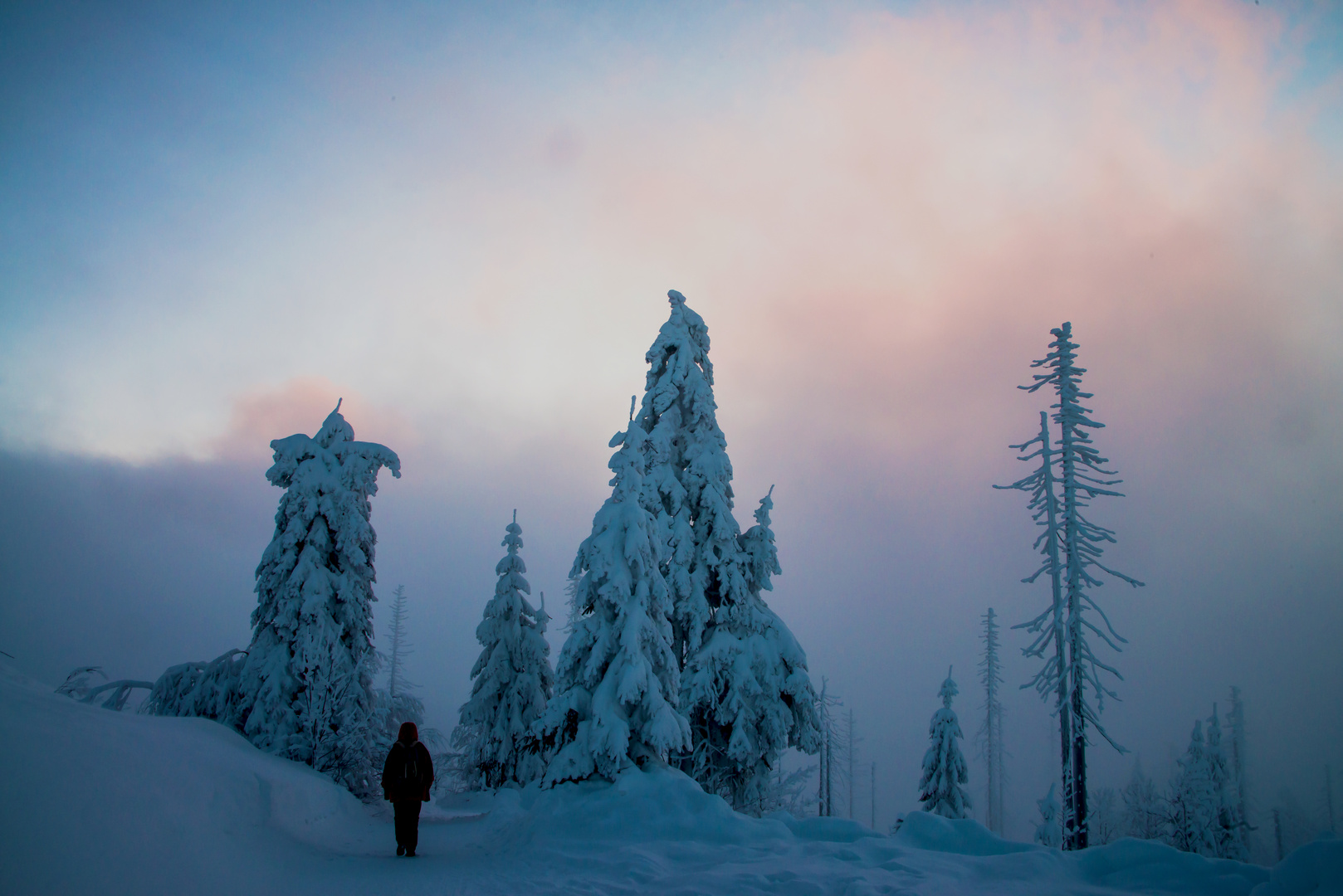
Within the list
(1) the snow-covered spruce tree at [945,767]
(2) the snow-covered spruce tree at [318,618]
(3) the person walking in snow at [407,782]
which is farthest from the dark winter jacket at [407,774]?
(1) the snow-covered spruce tree at [945,767]

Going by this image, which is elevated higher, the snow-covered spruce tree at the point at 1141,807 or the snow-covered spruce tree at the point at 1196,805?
the snow-covered spruce tree at the point at 1196,805

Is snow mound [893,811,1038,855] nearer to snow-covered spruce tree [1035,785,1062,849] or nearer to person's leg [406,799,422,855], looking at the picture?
person's leg [406,799,422,855]

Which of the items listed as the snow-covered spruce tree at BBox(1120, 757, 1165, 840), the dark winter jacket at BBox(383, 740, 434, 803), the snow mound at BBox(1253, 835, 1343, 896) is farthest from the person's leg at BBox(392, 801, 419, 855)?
the snow-covered spruce tree at BBox(1120, 757, 1165, 840)

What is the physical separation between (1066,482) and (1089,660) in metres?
5.53

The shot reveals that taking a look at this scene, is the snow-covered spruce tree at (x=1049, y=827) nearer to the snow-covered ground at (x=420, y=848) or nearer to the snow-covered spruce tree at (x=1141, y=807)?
the snow-covered spruce tree at (x=1141, y=807)

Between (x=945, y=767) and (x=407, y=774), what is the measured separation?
26539mm

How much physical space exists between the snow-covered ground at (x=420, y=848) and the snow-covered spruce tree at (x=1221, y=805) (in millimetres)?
33147

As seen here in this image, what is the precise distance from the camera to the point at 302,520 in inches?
706

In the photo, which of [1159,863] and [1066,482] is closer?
[1159,863]

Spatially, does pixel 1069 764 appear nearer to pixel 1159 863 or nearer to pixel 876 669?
pixel 1159 863

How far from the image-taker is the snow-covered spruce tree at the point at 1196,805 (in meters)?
28.3

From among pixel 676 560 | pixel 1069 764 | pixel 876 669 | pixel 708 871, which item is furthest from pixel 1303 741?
pixel 708 871

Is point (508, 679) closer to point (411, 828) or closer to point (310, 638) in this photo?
point (310, 638)

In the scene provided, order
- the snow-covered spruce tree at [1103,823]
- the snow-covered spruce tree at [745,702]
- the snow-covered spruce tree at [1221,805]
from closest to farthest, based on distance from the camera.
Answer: the snow-covered spruce tree at [745,702] → the snow-covered spruce tree at [1221,805] → the snow-covered spruce tree at [1103,823]
